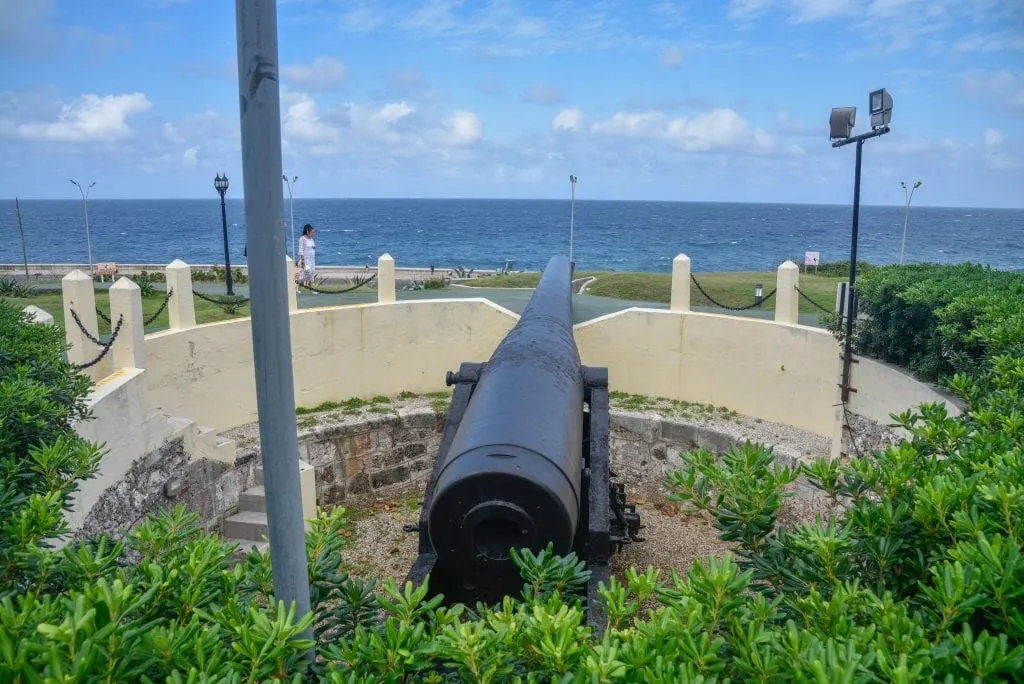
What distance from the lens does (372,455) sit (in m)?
8.85

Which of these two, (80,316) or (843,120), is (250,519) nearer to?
(80,316)

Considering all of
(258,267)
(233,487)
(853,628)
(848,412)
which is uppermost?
(258,267)

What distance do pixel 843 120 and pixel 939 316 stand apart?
2282 millimetres

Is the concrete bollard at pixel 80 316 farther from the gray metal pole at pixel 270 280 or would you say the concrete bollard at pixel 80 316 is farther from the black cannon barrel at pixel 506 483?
the gray metal pole at pixel 270 280

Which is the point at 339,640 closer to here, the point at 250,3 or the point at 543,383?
the point at 250,3

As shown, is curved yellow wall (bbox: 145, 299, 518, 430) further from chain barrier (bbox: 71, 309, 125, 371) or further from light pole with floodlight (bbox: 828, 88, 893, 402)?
light pole with floodlight (bbox: 828, 88, 893, 402)

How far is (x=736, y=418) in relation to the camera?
9.02 metres

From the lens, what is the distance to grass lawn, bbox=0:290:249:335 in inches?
383

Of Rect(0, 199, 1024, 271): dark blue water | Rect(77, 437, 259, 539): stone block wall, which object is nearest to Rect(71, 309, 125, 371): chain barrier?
Rect(77, 437, 259, 539): stone block wall

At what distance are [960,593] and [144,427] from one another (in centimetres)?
595

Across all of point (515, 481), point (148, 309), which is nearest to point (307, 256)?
point (148, 309)

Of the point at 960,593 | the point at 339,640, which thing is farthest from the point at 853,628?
the point at 339,640

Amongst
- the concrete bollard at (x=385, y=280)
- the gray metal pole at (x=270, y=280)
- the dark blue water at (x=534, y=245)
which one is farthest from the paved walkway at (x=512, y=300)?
the dark blue water at (x=534, y=245)

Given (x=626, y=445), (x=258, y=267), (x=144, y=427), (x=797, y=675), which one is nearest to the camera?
(x=797, y=675)
